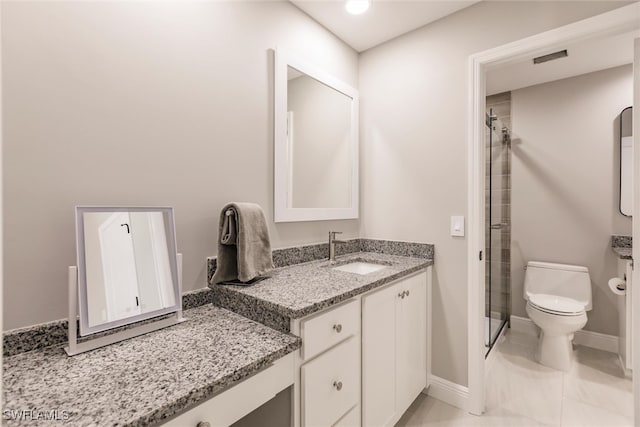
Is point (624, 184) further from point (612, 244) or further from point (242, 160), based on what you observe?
point (242, 160)

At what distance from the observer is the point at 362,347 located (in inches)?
56.1

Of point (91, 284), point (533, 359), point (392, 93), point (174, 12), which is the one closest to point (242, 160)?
point (174, 12)

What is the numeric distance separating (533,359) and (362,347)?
6.08ft

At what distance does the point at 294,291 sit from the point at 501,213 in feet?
7.97

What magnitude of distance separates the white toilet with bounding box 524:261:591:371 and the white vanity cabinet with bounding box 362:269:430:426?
1.06m

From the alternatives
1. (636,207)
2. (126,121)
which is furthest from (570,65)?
(126,121)

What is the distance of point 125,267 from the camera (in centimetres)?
113

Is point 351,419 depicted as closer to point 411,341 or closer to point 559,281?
point 411,341

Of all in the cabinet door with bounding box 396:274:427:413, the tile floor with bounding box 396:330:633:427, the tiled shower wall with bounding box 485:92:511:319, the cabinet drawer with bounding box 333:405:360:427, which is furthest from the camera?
the tiled shower wall with bounding box 485:92:511:319

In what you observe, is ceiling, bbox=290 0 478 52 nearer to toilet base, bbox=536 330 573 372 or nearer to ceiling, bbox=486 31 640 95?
ceiling, bbox=486 31 640 95

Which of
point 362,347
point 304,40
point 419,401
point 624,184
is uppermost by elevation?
point 304,40

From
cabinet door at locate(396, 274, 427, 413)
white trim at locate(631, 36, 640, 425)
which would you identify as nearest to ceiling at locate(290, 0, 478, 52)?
white trim at locate(631, 36, 640, 425)

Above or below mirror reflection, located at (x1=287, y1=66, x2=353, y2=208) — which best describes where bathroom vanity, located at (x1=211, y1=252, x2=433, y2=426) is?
below

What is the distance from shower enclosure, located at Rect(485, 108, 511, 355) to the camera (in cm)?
260
